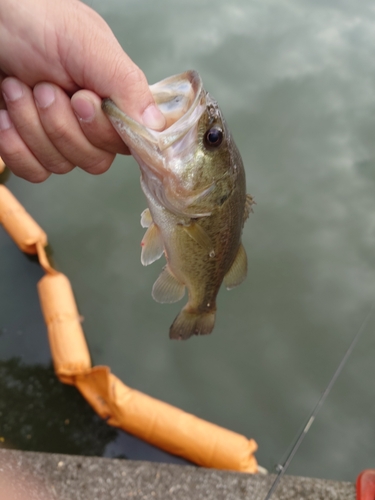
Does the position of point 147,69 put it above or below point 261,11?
below

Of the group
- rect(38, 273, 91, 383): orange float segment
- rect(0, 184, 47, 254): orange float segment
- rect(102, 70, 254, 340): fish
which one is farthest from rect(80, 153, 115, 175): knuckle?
rect(0, 184, 47, 254): orange float segment

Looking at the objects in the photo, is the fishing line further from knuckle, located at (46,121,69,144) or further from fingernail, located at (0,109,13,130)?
fingernail, located at (0,109,13,130)

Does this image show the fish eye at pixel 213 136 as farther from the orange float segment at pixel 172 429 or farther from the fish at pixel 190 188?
the orange float segment at pixel 172 429

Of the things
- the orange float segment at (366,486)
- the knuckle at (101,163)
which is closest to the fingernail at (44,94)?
the knuckle at (101,163)

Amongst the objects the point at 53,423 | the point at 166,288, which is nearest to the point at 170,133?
the point at 166,288

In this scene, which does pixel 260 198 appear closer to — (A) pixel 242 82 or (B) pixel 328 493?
(A) pixel 242 82

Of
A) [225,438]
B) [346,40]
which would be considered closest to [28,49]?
[225,438]
